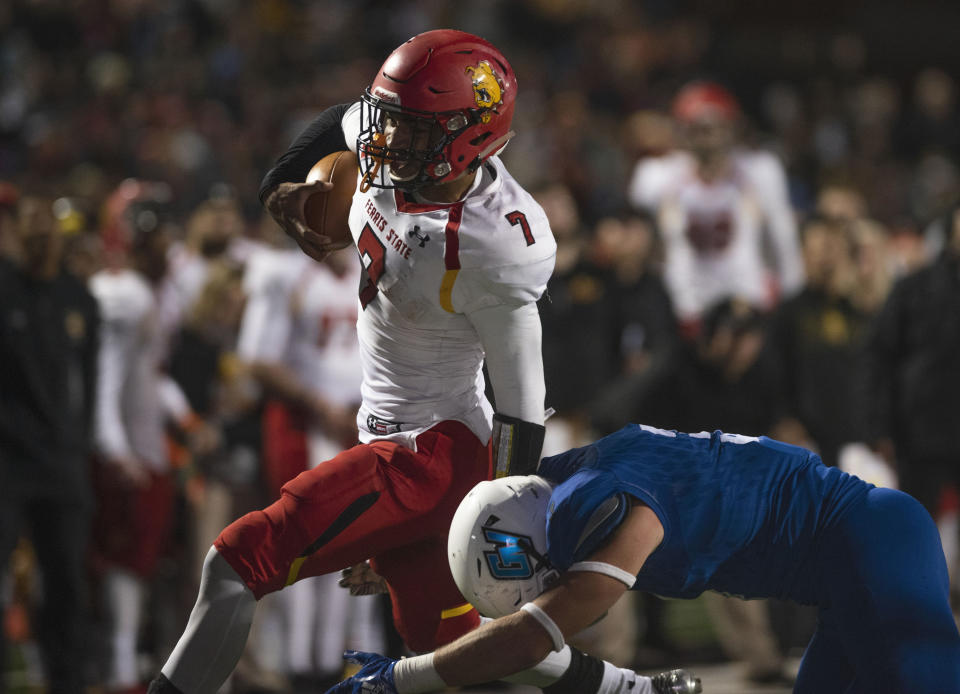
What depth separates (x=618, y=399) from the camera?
6.82 meters

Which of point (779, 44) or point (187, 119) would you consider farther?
point (779, 44)

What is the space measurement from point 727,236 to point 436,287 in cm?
426

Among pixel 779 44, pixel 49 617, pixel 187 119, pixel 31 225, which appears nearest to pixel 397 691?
pixel 49 617

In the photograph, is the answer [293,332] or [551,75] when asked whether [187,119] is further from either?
[293,332]

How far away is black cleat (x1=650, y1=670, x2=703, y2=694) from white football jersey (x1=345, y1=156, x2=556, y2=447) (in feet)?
2.49

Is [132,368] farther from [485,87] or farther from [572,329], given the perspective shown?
[485,87]

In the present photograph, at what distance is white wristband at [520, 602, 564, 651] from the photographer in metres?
3.07

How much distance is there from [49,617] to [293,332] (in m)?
1.63

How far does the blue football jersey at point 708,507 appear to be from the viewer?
318cm

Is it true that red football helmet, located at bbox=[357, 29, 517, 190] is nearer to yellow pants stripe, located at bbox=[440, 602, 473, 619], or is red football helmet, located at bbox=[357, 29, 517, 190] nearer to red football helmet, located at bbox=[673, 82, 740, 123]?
yellow pants stripe, located at bbox=[440, 602, 473, 619]

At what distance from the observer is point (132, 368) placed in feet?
20.5

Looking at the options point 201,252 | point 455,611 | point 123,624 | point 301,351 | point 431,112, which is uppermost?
point 431,112

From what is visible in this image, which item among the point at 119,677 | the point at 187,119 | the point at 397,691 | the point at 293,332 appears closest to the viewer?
the point at 397,691

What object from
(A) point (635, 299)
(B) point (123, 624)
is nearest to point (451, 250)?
(B) point (123, 624)
